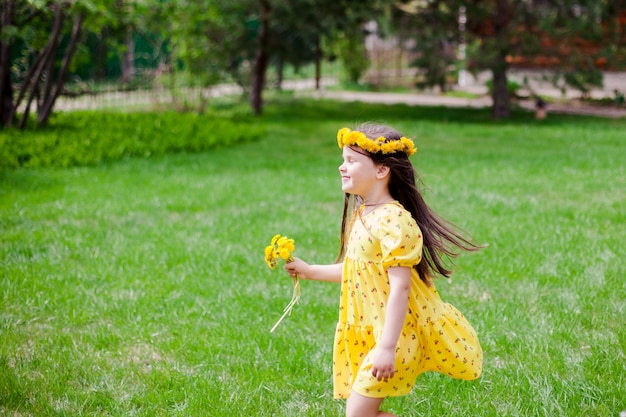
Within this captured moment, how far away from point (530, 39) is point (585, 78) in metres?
1.09

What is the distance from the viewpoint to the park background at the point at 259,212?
3.91 meters

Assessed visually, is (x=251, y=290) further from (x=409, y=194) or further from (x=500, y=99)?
(x=500, y=99)

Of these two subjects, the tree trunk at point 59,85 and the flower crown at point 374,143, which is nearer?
the flower crown at point 374,143

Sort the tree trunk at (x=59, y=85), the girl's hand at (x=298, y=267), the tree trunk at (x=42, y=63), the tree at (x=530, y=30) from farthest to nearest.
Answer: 1. the tree at (x=530, y=30)
2. the tree trunk at (x=59, y=85)
3. the tree trunk at (x=42, y=63)
4. the girl's hand at (x=298, y=267)

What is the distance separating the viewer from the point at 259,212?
7293 mm

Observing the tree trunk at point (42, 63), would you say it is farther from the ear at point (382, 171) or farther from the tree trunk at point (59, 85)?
the ear at point (382, 171)

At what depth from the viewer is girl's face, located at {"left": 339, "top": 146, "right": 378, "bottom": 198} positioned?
292 centimetres

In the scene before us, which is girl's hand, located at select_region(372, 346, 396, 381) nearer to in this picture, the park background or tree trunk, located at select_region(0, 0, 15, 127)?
the park background

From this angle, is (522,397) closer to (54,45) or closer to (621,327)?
(621,327)

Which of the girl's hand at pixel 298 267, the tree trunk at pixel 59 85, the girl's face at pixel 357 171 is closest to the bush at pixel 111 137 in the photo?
the tree trunk at pixel 59 85

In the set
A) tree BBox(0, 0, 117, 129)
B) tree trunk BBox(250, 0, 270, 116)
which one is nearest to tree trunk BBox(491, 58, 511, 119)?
tree trunk BBox(250, 0, 270, 116)

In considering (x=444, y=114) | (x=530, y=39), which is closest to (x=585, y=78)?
(x=530, y=39)

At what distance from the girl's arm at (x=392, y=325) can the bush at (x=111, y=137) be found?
7497 millimetres

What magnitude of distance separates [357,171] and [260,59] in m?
12.2
